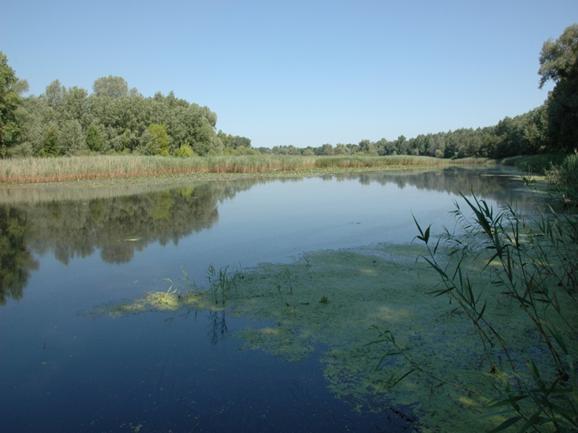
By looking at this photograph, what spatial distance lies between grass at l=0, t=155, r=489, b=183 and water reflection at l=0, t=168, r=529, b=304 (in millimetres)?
4376

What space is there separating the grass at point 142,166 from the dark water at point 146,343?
42.4 feet

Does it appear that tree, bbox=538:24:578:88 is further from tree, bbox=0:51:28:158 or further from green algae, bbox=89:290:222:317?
tree, bbox=0:51:28:158

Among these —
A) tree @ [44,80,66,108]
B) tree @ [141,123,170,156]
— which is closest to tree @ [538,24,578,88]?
tree @ [141,123,170,156]

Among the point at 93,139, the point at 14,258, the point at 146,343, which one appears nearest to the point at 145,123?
the point at 93,139

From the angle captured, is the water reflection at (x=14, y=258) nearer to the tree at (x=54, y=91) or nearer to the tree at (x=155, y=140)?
the tree at (x=155, y=140)

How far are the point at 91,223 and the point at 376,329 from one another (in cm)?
867

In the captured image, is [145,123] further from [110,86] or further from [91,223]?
[91,223]

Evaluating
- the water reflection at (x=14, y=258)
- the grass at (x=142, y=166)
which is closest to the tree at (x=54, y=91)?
the grass at (x=142, y=166)

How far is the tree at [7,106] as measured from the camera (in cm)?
2680

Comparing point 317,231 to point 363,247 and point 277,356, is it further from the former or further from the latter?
point 277,356

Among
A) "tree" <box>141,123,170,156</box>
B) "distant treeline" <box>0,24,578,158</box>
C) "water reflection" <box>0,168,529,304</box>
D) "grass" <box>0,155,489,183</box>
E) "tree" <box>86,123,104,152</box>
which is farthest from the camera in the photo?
"tree" <box>141,123,170,156</box>

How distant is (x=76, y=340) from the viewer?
13.5 ft

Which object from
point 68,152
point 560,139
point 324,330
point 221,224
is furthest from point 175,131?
point 324,330

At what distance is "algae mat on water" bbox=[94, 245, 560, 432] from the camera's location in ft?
9.77
